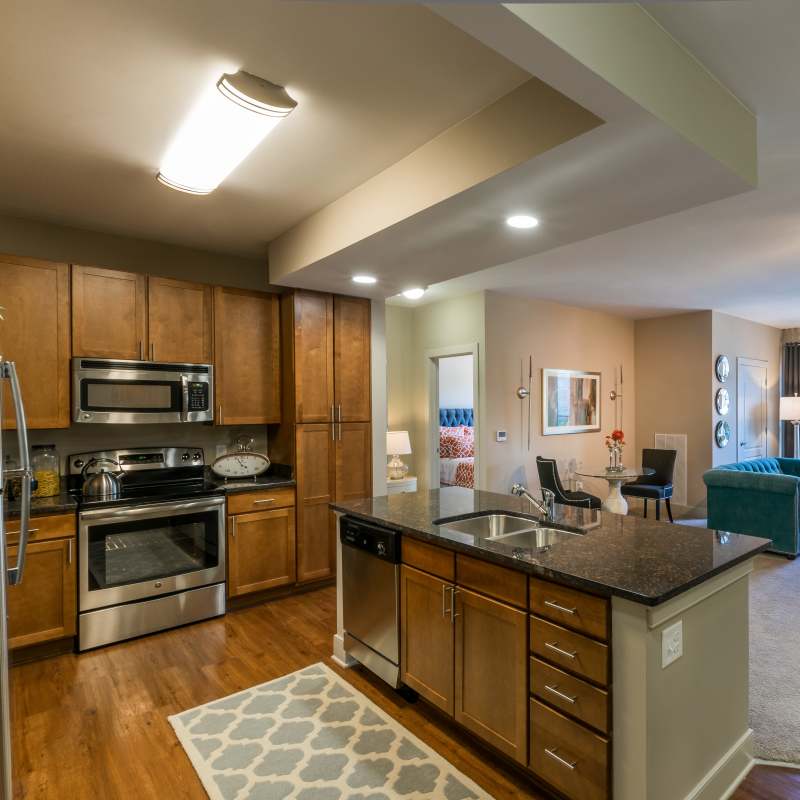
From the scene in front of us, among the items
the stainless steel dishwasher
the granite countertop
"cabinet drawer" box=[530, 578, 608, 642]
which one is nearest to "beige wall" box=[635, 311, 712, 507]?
the granite countertop

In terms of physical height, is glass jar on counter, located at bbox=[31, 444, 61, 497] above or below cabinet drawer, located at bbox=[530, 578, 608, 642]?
above

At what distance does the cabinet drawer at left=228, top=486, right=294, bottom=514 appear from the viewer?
3.63 m

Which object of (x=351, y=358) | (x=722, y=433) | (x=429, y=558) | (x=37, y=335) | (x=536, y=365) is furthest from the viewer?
(x=722, y=433)

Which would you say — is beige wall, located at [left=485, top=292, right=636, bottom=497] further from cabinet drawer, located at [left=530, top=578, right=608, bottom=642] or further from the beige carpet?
cabinet drawer, located at [left=530, top=578, right=608, bottom=642]

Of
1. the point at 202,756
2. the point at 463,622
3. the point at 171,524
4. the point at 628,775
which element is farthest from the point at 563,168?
the point at 171,524

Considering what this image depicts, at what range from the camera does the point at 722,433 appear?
671cm

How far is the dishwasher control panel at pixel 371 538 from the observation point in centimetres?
248

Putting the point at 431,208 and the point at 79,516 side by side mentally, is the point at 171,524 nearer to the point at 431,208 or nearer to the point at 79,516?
the point at 79,516

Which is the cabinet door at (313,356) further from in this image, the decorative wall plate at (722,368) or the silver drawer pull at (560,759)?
the decorative wall plate at (722,368)

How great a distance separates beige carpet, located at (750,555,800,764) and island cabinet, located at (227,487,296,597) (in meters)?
2.85

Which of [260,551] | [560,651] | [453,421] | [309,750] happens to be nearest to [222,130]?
[560,651]

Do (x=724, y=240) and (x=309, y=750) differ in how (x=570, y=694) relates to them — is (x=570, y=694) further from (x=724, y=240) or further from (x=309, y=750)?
(x=724, y=240)

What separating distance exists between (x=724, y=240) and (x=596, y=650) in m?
3.45

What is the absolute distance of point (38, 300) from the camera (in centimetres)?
313
